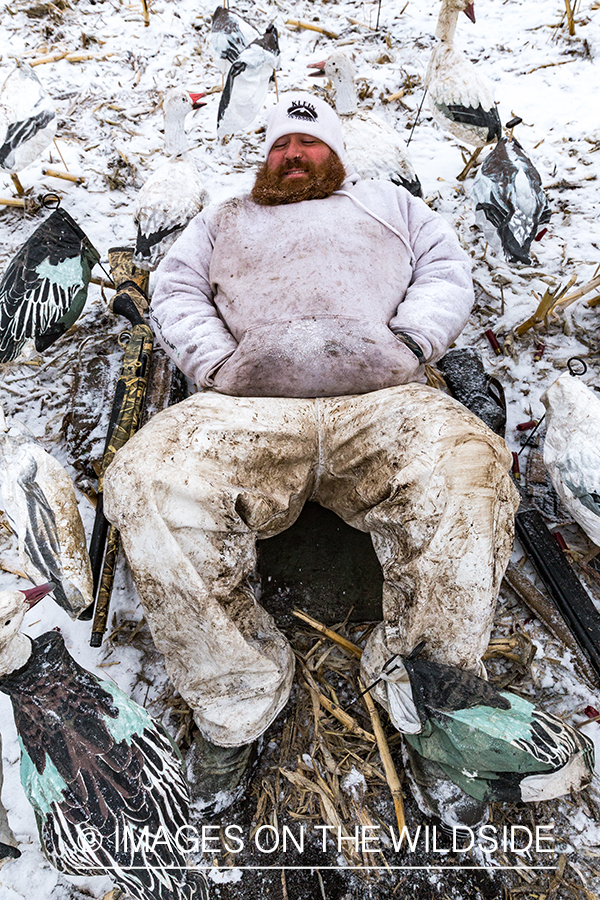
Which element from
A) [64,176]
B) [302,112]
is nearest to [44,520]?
[302,112]

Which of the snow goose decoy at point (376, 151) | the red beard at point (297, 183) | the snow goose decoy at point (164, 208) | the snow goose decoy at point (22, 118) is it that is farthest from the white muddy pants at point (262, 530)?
the snow goose decoy at point (22, 118)

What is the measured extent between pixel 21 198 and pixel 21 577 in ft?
8.79

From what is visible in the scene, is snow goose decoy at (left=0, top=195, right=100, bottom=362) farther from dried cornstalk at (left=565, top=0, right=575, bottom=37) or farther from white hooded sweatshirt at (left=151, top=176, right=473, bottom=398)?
dried cornstalk at (left=565, top=0, right=575, bottom=37)

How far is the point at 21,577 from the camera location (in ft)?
7.72

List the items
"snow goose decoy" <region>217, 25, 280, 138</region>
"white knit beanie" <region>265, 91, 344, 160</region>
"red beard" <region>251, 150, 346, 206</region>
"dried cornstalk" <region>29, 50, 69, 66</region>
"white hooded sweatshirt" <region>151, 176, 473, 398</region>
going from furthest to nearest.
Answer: "dried cornstalk" <region>29, 50, 69, 66</region> → "snow goose decoy" <region>217, 25, 280, 138</region> → "white knit beanie" <region>265, 91, 344, 160</region> → "red beard" <region>251, 150, 346, 206</region> → "white hooded sweatshirt" <region>151, 176, 473, 398</region>

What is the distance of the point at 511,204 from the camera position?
107 inches

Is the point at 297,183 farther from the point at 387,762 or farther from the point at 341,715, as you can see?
the point at 387,762

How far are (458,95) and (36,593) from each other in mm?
3382

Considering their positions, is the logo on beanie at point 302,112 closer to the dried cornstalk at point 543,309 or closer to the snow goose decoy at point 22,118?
the dried cornstalk at point 543,309

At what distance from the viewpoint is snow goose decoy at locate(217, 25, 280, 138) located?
346 cm

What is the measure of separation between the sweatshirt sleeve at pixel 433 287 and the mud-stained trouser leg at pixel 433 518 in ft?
1.10

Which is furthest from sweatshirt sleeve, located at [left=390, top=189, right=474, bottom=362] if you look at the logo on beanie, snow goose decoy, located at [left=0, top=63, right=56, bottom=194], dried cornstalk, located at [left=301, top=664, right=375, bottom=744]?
snow goose decoy, located at [left=0, top=63, right=56, bottom=194]

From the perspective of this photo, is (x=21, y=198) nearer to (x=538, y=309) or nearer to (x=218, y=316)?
A: (x=218, y=316)

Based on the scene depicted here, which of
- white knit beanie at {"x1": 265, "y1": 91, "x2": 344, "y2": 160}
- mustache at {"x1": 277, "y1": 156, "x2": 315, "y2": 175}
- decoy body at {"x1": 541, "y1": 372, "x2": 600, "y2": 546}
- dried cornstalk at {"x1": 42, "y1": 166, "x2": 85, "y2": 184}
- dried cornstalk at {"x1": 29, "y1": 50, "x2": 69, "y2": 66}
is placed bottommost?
decoy body at {"x1": 541, "y1": 372, "x2": 600, "y2": 546}
